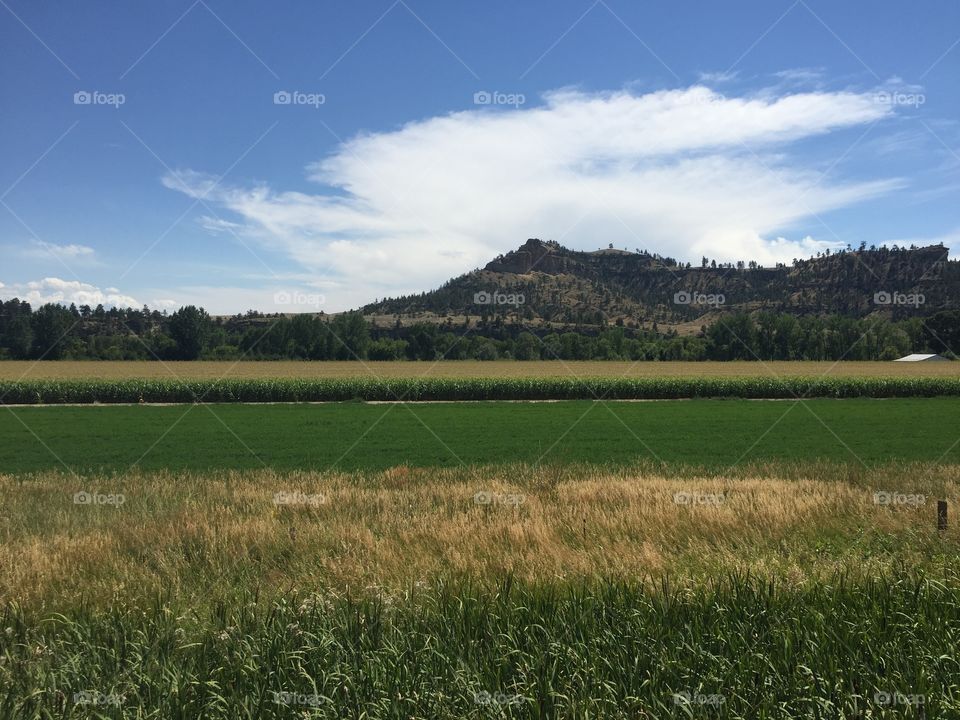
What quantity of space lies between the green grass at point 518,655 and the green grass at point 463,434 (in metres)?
16.1

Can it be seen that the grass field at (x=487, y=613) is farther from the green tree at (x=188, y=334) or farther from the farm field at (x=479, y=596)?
the green tree at (x=188, y=334)

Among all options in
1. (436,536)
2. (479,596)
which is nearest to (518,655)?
(479,596)

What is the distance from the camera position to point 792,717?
15.3ft

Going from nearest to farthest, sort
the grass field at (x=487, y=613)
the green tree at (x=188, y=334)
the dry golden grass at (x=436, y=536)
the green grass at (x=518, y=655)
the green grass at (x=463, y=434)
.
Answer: the green grass at (x=518, y=655)
the grass field at (x=487, y=613)
the dry golden grass at (x=436, y=536)
the green grass at (x=463, y=434)
the green tree at (x=188, y=334)

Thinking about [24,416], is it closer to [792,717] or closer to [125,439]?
[125,439]

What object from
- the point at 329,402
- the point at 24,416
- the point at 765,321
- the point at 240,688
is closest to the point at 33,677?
the point at 240,688

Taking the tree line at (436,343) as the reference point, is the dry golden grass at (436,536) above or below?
below

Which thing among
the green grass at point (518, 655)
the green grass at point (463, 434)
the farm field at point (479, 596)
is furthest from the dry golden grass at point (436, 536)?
the green grass at point (463, 434)

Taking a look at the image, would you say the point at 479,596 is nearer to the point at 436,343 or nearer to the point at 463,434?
the point at 463,434

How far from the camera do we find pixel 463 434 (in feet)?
112

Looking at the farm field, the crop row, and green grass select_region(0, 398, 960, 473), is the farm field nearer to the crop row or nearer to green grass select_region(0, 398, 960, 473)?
green grass select_region(0, 398, 960, 473)

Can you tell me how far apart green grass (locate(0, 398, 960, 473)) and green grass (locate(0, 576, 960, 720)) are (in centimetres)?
1607

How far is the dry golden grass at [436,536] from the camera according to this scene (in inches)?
299

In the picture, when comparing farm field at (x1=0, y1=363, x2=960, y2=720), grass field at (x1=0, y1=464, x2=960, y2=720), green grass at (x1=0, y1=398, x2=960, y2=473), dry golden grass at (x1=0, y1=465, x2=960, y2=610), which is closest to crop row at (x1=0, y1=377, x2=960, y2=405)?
green grass at (x1=0, y1=398, x2=960, y2=473)
